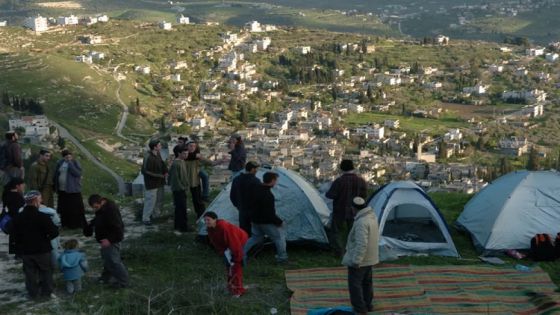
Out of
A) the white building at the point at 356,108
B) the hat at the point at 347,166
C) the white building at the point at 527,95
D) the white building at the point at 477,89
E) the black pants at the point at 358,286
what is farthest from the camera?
the white building at the point at 477,89

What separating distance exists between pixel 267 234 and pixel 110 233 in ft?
7.30

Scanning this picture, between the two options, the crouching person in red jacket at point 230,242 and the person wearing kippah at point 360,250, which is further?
the crouching person in red jacket at point 230,242

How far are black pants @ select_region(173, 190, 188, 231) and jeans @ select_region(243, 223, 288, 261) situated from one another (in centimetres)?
223

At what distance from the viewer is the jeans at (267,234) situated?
31.8 feet

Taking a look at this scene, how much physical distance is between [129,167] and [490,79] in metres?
62.1

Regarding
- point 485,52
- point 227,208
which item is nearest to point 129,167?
point 227,208

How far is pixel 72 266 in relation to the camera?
28.2 ft

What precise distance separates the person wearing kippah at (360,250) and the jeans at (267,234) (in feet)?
6.74

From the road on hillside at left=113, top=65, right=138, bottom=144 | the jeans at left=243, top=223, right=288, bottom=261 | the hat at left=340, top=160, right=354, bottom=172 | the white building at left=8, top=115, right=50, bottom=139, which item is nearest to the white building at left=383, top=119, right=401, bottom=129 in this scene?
the road on hillside at left=113, top=65, right=138, bottom=144

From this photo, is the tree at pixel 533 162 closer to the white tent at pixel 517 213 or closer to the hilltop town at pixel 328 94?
the hilltop town at pixel 328 94

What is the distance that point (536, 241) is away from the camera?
34.5ft

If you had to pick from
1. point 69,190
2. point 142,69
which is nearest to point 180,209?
point 69,190

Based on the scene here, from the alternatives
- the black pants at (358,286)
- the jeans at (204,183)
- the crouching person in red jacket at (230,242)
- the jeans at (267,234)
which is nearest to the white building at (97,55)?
the jeans at (204,183)

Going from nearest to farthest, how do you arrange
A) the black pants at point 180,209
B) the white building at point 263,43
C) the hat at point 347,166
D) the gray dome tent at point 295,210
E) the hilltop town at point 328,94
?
the hat at point 347,166, the gray dome tent at point 295,210, the black pants at point 180,209, the hilltop town at point 328,94, the white building at point 263,43
